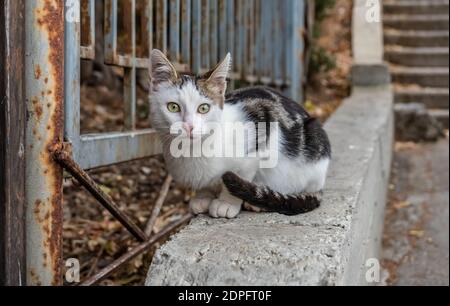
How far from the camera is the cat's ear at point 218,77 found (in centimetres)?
223

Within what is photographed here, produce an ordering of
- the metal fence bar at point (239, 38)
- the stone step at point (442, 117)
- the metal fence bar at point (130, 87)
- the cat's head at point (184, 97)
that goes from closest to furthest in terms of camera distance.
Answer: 1. the cat's head at point (184, 97)
2. the metal fence bar at point (130, 87)
3. the metal fence bar at point (239, 38)
4. the stone step at point (442, 117)

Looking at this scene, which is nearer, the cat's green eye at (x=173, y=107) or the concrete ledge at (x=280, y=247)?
the concrete ledge at (x=280, y=247)

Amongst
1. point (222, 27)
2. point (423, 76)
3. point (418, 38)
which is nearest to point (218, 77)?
point (222, 27)

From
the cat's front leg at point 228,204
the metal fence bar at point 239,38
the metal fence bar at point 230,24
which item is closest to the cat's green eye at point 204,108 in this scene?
the cat's front leg at point 228,204

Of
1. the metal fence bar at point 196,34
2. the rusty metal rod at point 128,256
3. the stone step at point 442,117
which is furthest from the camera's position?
the stone step at point 442,117

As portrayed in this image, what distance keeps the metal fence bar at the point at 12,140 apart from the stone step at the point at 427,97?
5902 mm

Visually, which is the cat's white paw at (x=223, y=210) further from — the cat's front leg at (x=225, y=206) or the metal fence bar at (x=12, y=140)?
the metal fence bar at (x=12, y=140)

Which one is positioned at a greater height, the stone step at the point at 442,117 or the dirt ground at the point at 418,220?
the stone step at the point at 442,117

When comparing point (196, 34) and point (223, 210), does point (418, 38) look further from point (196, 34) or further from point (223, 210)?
point (223, 210)

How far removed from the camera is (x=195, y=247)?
1901mm

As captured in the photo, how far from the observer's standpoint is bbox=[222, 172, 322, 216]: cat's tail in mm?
2184

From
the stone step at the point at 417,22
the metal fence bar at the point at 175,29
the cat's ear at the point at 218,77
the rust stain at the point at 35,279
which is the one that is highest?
the stone step at the point at 417,22
